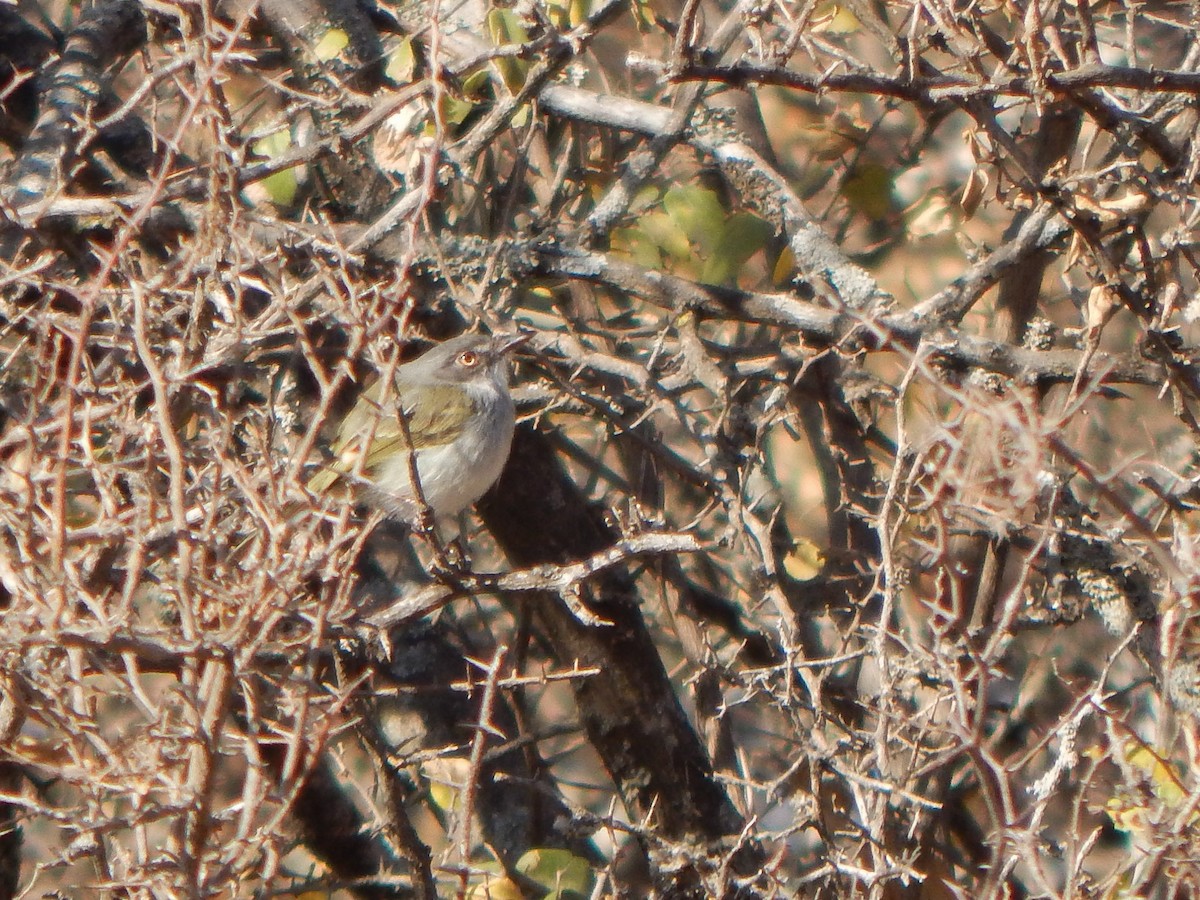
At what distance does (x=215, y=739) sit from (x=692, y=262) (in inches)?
139

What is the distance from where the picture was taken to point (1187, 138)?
4316 mm

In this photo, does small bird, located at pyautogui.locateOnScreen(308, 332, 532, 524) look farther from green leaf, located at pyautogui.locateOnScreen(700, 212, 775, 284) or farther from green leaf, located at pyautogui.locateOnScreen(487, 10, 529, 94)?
green leaf, located at pyautogui.locateOnScreen(487, 10, 529, 94)

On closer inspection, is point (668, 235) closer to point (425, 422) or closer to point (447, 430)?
point (447, 430)

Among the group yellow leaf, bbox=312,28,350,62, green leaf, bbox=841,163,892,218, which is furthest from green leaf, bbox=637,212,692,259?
yellow leaf, bbox=312,28,350,62

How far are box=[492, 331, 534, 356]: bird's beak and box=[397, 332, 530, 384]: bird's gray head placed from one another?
0.13m

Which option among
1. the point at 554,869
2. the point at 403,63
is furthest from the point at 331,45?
the point at 554,869

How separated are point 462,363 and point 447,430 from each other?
30 cm

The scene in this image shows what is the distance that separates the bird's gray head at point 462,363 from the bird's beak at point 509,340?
133 millimetres

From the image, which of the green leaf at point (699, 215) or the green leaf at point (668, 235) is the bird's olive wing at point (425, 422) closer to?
the green leaf at point (668, 235)

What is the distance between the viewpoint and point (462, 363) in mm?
5957

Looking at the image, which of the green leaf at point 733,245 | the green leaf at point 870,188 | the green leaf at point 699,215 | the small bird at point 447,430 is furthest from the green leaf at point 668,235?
the green leaf at point 870,188

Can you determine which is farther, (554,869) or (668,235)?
(668,235)

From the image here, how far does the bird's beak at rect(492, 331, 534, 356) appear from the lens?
489 cm

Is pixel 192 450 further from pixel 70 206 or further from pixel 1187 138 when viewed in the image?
pixel 1187 138
